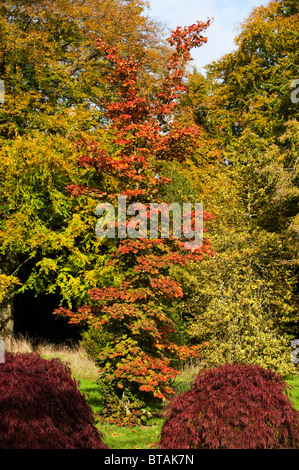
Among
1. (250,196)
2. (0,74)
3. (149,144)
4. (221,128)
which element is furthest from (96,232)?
(221,128)

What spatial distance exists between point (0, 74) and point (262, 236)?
9.96 metres

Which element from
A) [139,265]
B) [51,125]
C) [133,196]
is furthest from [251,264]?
[51,125]

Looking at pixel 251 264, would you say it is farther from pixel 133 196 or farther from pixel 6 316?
pixel 6 316

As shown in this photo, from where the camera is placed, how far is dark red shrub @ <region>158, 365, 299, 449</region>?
4.34 m

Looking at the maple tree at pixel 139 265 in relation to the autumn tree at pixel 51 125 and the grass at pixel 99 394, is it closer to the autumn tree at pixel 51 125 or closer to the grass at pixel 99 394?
the grass at pixel 99 394

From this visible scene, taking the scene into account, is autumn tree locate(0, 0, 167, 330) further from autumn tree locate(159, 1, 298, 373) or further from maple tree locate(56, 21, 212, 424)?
maple tree locate(56, 21, 212, 424)

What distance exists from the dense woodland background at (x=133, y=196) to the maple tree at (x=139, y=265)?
0.03m

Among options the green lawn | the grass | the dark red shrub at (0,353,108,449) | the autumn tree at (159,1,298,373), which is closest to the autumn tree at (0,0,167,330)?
the grass

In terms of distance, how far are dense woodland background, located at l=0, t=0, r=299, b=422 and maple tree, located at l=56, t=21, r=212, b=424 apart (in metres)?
0.03

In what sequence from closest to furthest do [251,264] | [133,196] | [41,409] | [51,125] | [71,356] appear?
[41,409] → [133,196] → [251,264] → [71,356] → [51,125]

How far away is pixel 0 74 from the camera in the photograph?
579 inches

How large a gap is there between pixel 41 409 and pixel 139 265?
10.7 ft

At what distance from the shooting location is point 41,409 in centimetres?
382

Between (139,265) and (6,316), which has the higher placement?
(139,265)
